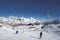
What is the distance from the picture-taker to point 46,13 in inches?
2237

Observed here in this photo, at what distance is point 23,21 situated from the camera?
118 meters

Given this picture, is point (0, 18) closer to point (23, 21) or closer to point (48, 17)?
point (23, 21)

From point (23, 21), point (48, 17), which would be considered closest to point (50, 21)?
point (48, 17)

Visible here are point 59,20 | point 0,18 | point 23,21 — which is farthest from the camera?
point 23,21

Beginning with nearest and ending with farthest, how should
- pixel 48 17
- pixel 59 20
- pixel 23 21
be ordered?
pixel 59 20
pixel 48 17
pixel 23 21

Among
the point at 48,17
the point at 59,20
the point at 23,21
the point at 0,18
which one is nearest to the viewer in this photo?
the point at 59,20

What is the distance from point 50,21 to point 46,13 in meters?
5.59

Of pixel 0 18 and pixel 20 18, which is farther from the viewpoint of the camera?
pixel 20 18

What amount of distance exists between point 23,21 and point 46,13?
6173 cm

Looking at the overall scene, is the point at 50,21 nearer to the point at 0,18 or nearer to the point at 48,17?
the point at 48,17

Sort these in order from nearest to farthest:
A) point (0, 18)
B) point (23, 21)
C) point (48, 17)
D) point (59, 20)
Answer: point (59, 20)
point (48, 17)
point (0, 18)
point (23, 21)

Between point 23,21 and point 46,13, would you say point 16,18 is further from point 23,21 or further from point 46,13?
point 46,13

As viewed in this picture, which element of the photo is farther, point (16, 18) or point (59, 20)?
point (16, 18)

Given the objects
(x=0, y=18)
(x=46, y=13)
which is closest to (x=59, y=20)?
(x=46, y=13)
